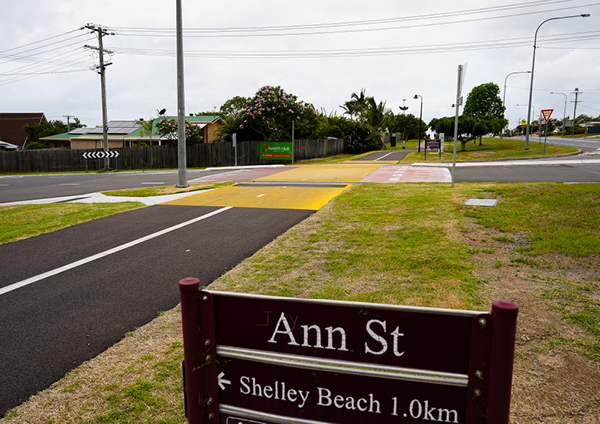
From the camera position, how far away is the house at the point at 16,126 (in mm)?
60031

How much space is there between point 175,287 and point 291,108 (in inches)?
1277

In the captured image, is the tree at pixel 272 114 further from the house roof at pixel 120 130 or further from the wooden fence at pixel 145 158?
the house roof at pixel 120 130

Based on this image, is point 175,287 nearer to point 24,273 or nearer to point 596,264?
point 24,273

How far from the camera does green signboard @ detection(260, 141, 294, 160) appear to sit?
118 feet

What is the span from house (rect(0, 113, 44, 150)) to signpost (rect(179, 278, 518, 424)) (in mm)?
69576

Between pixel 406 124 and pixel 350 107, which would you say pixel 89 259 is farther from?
pixel 406 124

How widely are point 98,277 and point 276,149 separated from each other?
3072cm

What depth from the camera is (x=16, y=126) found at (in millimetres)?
60719

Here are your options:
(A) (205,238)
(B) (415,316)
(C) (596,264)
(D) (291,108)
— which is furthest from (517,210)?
(D) (291,108)

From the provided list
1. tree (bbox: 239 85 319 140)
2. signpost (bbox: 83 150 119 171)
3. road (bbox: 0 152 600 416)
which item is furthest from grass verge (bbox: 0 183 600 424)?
signpost (bbox: 83 150 119 171)

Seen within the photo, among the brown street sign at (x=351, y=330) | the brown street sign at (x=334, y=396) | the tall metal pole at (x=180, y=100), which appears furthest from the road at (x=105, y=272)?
the tall metal pole at (x=180, y=100)

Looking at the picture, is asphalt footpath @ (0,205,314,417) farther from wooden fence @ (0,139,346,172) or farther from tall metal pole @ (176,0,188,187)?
wooden fence @ (0,139,346,172)

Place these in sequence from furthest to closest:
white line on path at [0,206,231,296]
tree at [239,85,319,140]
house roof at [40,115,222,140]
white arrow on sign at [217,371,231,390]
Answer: house roof at [40,115,222,140] < tree at [239,85,319,140] < white line on path at [0,206,231,296] < white arrow on sign at [217,371,231,390]

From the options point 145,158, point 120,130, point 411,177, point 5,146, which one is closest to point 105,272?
point 411,177
